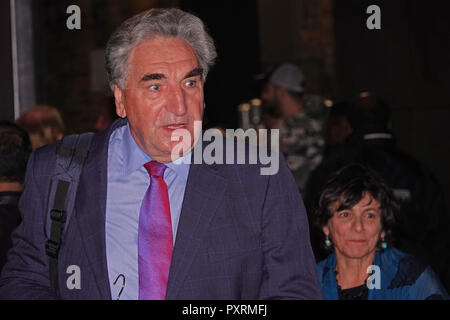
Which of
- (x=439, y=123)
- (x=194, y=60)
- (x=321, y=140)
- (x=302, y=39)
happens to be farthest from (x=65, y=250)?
(x=302, y=39)

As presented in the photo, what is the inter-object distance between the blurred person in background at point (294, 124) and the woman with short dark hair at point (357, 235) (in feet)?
5.91

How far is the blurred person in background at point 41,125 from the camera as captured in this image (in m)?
5.11

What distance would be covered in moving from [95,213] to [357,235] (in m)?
1.79

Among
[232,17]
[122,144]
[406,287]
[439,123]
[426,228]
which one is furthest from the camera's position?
[232,17]

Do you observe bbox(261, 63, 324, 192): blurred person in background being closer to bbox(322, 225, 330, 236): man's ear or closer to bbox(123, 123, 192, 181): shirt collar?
bbox(322, 225, 330, 236): man's ear

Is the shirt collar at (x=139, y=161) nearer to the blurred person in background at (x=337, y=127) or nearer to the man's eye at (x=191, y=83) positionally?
the man's eye at (x=191, y=83)

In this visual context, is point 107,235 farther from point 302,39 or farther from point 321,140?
point 302,39

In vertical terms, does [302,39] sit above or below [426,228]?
above

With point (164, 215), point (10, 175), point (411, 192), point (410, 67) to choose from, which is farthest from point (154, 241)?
point (410, 67)

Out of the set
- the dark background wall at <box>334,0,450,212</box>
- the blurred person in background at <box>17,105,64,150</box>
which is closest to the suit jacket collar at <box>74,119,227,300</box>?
the blurred person in background at <box>17,105,64,150</box>

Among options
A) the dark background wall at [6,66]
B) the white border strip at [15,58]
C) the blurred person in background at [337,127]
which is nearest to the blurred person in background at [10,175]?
the dark background wall at [6,66]

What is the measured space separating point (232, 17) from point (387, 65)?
3947 mm

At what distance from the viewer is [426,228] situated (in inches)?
187

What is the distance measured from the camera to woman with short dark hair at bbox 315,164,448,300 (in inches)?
142
